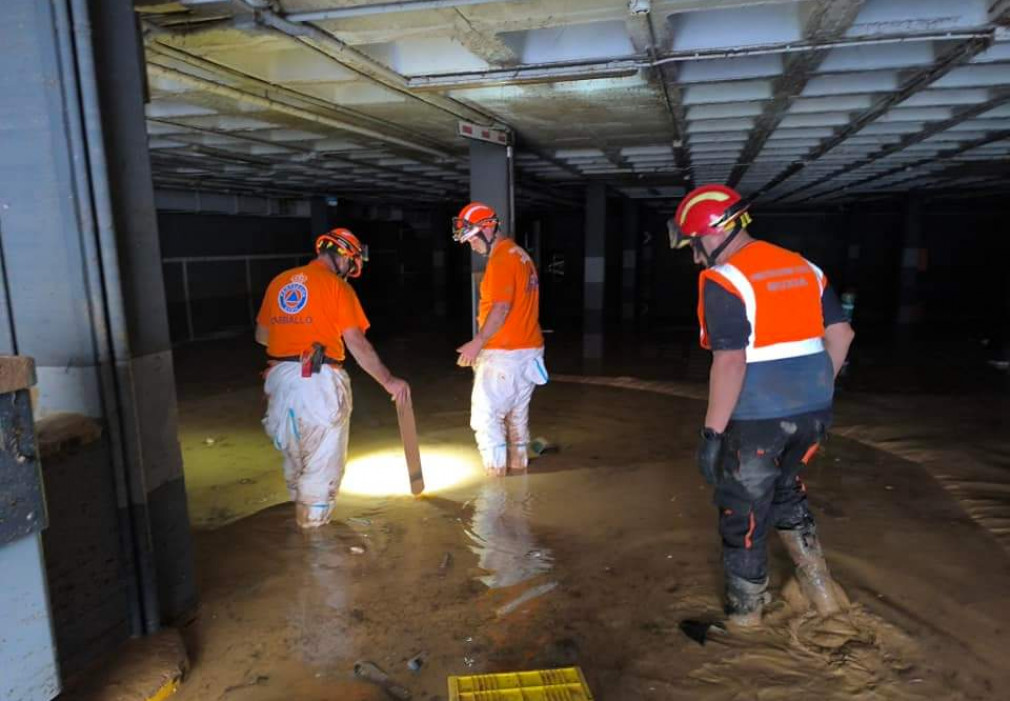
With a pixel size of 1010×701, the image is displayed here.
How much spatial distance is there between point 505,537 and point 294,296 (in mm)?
1833

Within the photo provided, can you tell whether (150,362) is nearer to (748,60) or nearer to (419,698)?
(419,698)

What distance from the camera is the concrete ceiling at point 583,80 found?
336 centimetres

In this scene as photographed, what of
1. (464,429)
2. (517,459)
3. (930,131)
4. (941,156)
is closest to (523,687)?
(517,459)

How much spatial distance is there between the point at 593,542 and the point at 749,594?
1060 mm

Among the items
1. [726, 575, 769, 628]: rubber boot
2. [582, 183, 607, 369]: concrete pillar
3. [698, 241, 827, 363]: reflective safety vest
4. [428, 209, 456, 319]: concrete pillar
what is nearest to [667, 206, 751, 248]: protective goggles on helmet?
[698, 241, 827, 363]: reflective safety vest

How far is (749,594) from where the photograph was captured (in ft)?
9.39

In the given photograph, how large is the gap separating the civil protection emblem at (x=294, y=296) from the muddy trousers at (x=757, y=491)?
7.71ft

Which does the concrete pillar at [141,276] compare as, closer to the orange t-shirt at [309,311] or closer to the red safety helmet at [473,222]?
the orange t-shirt at [309,311]

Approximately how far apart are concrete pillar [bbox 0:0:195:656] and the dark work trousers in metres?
2.36

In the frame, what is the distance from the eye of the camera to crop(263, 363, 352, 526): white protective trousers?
3.74 m

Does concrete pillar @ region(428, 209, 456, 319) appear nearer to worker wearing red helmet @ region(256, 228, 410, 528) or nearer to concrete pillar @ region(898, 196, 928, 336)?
concrete pillar @ region(898, 196, 928, 336)

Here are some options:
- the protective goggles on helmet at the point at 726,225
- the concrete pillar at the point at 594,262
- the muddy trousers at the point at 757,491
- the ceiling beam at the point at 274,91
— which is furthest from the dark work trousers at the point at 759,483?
the concrete pillar at the point at 594,262

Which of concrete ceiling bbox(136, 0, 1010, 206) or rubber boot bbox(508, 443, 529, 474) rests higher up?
concrete ceiling bbox(136, 0, 1010, 206)

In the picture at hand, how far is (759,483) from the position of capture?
2711 millimetres
